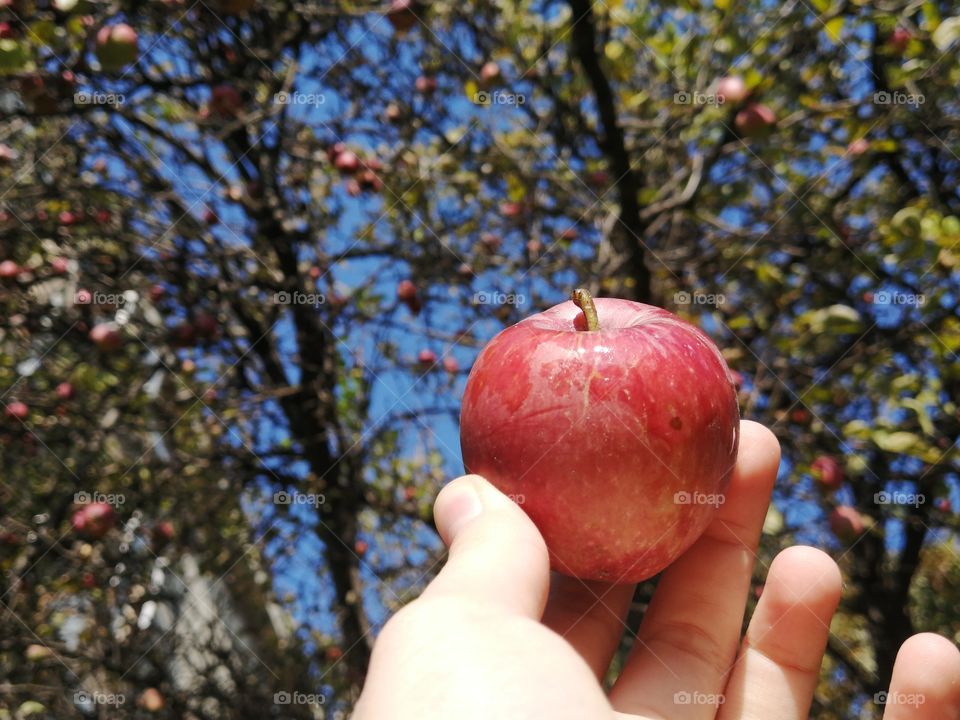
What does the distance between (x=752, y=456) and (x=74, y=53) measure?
10.8 feet

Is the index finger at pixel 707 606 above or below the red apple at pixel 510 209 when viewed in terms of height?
below

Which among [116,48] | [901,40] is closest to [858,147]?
[901,40]

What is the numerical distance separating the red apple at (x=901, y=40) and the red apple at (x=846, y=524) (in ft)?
6.31

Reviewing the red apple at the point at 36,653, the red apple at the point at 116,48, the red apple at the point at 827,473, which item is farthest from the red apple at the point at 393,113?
the red apple at the point at 36,653

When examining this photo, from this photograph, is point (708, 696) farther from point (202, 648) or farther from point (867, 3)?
point (202, 648)

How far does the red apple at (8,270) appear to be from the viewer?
11.3 ft

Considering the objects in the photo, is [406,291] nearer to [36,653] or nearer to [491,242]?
Answer: [491,242]

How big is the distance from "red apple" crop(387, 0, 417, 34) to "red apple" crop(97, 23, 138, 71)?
112 centimetres

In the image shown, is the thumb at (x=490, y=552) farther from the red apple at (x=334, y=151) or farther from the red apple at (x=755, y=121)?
the red apple at (x=334, y=151)

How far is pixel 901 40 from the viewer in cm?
314

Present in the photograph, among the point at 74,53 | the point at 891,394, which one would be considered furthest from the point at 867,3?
the point at 74,53

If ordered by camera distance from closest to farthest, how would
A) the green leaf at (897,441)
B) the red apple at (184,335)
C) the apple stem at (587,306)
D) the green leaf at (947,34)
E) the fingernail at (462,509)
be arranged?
the fingernail at (462,509) → the apple stem at (587,306) → the green leaf at (947,34) → the green leaf at (897,441) → the red apple at (184,335)

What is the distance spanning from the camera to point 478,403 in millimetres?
1438

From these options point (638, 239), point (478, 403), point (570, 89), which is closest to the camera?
point (478, 403)
